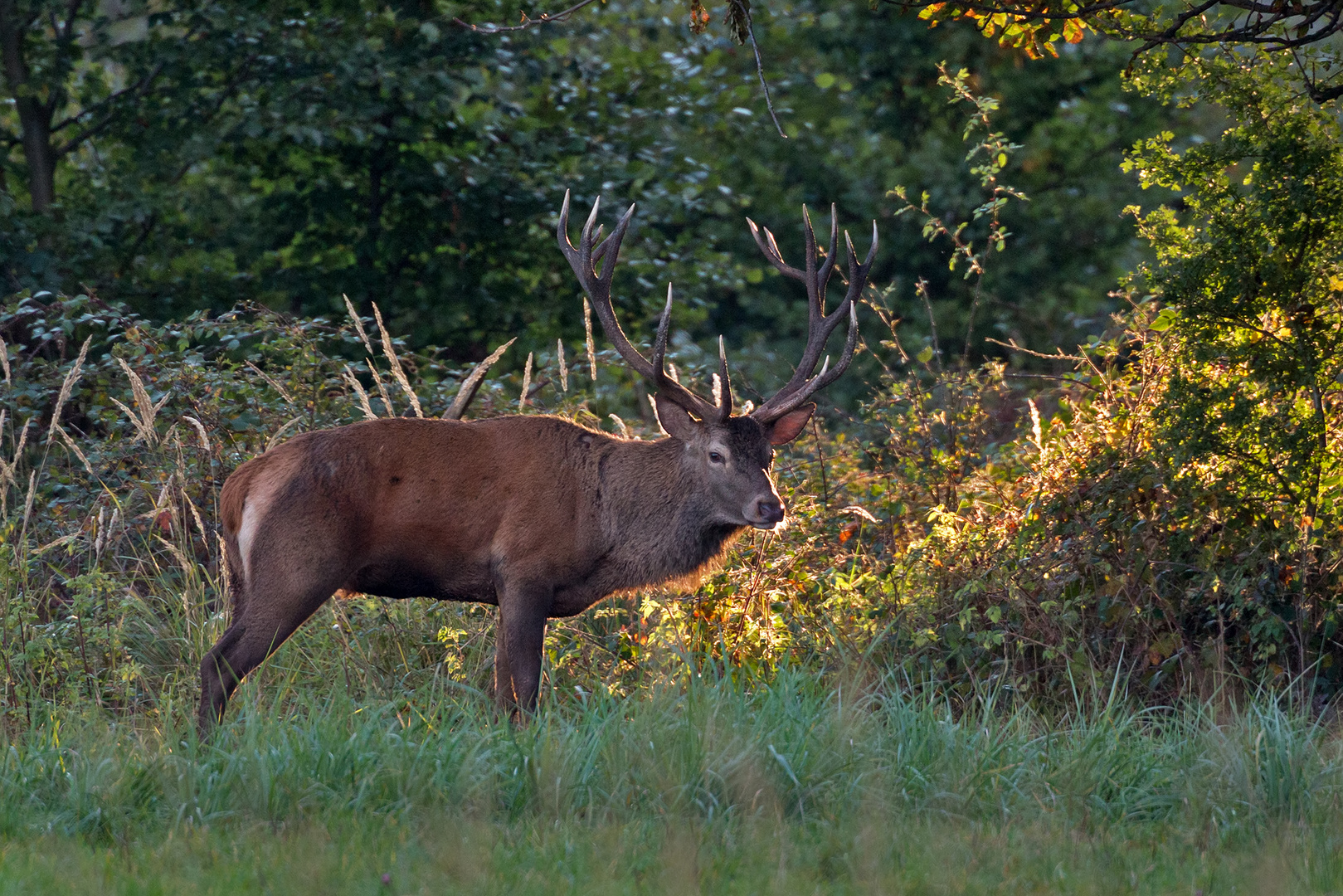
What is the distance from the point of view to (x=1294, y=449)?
22.5 feet

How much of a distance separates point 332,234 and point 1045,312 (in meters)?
8.02

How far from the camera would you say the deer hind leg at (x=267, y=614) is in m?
6.20

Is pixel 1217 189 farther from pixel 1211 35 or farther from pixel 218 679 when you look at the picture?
pixel 218 679

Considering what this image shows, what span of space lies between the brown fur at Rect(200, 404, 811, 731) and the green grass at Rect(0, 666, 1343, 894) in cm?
59

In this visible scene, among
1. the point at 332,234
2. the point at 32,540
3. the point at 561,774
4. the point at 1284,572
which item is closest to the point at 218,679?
the point at 561,774

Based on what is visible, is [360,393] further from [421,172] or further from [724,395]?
[421,172]

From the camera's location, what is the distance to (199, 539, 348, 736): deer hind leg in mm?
6199

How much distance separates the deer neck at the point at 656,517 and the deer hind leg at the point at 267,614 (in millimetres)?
1327

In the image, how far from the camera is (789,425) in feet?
24.2

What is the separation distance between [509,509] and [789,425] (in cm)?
152

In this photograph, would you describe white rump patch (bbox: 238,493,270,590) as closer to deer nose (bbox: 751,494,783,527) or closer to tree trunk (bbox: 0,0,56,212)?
deer nose (bbox: 751,494,783,527)

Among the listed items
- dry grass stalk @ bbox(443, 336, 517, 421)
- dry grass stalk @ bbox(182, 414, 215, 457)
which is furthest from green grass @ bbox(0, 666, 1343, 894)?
dry grass stalk @ bbox(443, 336, 517, 421)

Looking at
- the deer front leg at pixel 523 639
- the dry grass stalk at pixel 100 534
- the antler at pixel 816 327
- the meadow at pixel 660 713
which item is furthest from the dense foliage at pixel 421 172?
the deer front leg at pixel 523 639

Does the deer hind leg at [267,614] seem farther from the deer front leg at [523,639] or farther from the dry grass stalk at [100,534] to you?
the dry grass stalk at [100,534]
